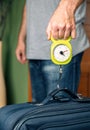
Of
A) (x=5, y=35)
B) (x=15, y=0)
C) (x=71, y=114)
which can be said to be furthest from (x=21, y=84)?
(x=71, y=114)

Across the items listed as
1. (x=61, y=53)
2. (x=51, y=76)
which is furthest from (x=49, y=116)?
(x=51, y=76)

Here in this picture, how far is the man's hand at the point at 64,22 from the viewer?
89cm

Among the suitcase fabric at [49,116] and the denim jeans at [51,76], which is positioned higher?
the denim jeans at [51,76]

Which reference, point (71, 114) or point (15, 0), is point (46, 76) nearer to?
point (71, 114)

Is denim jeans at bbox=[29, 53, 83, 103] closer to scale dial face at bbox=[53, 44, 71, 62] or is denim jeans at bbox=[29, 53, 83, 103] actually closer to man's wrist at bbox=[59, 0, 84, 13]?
scale dial face at bbox=[53, 44, 71, 62]

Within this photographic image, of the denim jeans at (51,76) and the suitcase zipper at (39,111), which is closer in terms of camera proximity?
the suitcase zipper at (39,111)

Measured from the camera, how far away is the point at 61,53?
97 centimetres

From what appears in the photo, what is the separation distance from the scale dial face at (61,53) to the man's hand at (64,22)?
0.06m

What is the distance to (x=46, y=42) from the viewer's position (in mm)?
1206

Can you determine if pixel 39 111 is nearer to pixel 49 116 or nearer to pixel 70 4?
pixel 49 116

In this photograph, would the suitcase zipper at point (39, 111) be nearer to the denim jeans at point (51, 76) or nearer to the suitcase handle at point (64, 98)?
the suitcase handle at point (64, 98)

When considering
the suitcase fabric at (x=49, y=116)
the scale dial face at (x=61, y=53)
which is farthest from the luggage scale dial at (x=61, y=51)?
the suitcase fabric at (x=49, y=116)

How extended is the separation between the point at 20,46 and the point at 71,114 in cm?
60

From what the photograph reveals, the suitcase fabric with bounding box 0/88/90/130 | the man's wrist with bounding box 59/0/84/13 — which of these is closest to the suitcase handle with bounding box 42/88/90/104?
the suitcase fabric with bounding box 0/88/90/130
